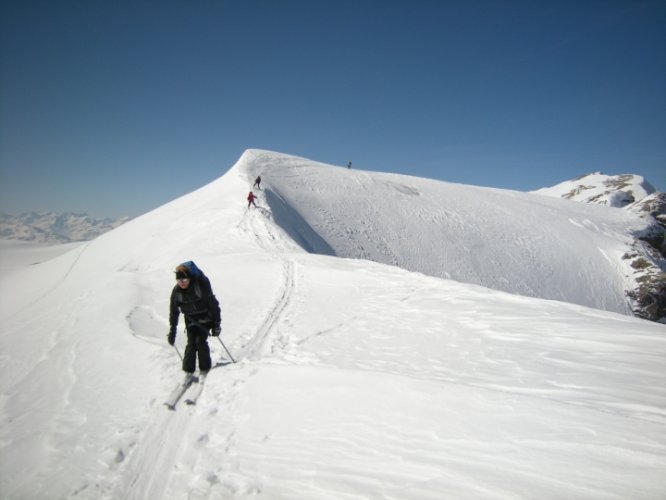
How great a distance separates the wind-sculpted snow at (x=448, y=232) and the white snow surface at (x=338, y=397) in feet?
62.0

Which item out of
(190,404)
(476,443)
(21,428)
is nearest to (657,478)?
(476,443)

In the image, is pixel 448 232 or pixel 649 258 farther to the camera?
pixel 649 258

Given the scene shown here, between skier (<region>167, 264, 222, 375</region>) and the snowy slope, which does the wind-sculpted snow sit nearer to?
skier (<region>167, 264, 222, 375</region>)

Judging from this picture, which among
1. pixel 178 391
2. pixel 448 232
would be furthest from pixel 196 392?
pixel 448 232

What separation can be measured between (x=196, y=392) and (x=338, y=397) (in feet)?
9.07

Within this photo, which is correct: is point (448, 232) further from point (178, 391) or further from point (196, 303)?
point (178, 391)

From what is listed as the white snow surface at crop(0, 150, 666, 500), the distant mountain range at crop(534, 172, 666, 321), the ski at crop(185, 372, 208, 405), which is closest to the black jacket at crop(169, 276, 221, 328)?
the ski at crop(185, 372, 208, 405)

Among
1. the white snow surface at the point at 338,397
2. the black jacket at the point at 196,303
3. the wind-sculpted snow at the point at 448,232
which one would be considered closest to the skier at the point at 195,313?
the black jacket at the point at 196,303

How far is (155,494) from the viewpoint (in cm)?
404

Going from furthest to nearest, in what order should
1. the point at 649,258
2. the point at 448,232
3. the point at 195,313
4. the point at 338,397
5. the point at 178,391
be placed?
the point at 649,258 → the point at 448,232 → the point at 195,313 → the point at 178,391 → the point at 338,397

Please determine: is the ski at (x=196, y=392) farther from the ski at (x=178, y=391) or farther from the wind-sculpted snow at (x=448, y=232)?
the wind-sculpted snow at (x=448, y=232)

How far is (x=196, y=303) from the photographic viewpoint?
257 inches

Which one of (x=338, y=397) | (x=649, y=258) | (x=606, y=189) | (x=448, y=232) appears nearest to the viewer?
(x=338, y=397)

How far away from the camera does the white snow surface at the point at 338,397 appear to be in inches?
140
